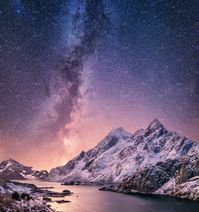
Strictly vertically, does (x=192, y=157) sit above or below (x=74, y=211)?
above

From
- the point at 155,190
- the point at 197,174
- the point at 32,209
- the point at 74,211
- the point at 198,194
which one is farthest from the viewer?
the point at 155,190

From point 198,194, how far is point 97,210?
60.5 metres

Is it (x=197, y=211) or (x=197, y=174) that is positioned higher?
(x=197, y=174)

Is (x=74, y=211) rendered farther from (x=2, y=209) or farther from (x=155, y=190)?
(x=155, y=190)

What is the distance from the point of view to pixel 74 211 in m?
92.2

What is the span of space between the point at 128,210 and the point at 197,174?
296 feet

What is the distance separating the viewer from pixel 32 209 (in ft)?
206

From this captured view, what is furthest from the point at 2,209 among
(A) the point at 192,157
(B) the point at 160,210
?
(A) the point at 192,157

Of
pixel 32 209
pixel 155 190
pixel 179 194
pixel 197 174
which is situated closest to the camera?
pixel 32 209

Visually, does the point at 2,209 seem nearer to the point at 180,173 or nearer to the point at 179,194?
the point at 179,194

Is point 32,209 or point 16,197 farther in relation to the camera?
point 16,197

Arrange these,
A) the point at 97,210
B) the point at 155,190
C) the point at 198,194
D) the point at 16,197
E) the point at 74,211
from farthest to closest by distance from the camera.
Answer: the point at 155,190
the point at 198,194
the point at 97,210
the point at 74,211
the point at 16,197

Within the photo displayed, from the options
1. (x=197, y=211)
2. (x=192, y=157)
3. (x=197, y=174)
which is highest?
(x=192, y=157)

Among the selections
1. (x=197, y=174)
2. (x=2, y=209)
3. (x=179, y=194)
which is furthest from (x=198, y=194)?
(x=2, y=209)
